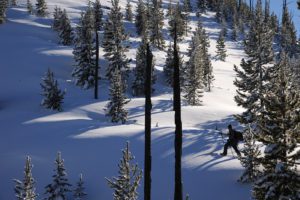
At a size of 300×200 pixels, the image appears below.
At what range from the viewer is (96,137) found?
30.4 meters

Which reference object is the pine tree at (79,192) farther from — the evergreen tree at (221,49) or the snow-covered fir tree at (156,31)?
the evergreen tree at (221,49)

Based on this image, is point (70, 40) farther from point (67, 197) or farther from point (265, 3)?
point (265, 3)

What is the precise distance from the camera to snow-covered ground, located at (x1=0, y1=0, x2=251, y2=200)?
23375mm

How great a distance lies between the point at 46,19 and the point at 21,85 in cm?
3796

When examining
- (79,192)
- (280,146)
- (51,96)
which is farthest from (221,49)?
(280,146)

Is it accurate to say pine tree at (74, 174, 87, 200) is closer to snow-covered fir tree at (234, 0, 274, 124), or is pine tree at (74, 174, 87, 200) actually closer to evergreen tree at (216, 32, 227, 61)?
snow-covered fir tree at (234, 0, 274, 124)

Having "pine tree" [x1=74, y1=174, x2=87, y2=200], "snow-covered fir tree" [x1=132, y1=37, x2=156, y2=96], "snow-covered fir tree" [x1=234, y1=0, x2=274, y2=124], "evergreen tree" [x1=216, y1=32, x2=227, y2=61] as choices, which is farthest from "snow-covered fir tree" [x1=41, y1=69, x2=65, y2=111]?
"evergreen tree" [x1=216, y1=32, x2=227, y2=61]

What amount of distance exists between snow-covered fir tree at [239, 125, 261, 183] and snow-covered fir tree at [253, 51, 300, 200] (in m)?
4.70

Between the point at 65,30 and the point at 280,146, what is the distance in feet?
210

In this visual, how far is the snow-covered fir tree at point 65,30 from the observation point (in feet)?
235

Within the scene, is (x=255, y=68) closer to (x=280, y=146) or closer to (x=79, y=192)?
(x=79, y=192)

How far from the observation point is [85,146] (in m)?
29.1

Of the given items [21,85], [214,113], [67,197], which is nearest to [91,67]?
[21,85]

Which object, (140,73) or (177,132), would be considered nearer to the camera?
(177,132)
